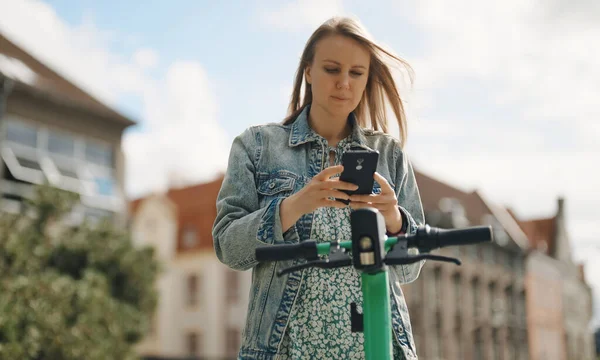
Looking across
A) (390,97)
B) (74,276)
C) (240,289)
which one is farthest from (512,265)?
(390,97)

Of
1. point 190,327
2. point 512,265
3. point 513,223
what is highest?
point 513,223

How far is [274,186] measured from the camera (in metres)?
2.29

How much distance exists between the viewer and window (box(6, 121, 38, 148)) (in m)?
21.3

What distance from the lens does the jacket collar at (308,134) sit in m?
2.40

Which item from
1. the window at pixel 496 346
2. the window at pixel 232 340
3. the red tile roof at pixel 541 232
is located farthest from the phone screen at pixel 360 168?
the red tile roof at pixel 541 232

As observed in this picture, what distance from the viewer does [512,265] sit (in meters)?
42.4

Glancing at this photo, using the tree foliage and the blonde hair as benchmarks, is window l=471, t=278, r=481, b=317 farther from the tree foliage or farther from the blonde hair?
the blonde hair

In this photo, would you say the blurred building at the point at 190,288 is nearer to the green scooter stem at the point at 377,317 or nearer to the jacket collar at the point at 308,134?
the jacket collar at the point at 308,134

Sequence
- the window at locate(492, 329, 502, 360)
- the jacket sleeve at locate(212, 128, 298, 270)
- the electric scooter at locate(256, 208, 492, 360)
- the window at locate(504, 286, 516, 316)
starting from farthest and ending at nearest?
the window at locate(504, 286, 516, 316) → the window at locate(492, 329, 502, 360) → the jacket sleeve at locate(212, 128, 298, 270) → the electric scooter at locate(256, 208, 492, 360)

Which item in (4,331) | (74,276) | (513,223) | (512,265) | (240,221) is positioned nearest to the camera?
(240,221)

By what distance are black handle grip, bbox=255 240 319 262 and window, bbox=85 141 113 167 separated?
22967 mm

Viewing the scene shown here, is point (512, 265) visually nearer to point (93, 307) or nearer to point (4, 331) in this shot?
point (93, 307)

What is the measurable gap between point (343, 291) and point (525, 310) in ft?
147

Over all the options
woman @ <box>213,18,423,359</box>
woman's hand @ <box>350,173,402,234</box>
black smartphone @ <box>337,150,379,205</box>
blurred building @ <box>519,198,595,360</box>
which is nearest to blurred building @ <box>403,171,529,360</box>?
blurred building @ <box>519,198,595,360</box>
